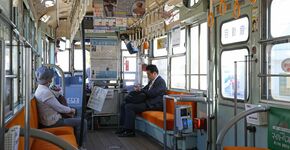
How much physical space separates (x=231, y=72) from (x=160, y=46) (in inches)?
129

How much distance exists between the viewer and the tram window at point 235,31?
4.14m

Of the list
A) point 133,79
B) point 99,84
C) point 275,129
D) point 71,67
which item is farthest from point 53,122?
point 71,67

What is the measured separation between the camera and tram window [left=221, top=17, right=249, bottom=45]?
4138mm

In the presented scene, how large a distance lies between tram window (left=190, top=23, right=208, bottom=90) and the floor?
52.2 inches

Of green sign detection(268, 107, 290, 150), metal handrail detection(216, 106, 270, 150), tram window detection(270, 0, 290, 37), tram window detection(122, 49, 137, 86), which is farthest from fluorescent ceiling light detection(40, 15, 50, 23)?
green sign detection(268, 107, 290, 150)

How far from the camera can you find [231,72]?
4.50m

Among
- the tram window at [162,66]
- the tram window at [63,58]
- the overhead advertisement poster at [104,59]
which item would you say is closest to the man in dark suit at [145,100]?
the tram window at [162,66]

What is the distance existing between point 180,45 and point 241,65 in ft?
7.48

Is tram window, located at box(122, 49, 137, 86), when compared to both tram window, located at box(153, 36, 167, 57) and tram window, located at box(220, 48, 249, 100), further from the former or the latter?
tram window, located at box(220, 48, 249, 100)

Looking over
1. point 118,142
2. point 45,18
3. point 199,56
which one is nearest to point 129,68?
point 45,18

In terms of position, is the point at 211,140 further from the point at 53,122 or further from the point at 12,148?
the point at 12,148

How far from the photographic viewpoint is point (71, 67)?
11102 millimetres

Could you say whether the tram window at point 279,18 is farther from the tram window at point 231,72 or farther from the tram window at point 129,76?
the tram window at point 129,76

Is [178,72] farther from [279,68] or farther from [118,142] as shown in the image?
[279,68]
